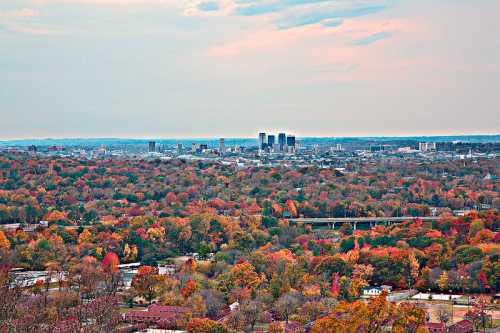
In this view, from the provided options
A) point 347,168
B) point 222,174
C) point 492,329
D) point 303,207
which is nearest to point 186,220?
point 303,207

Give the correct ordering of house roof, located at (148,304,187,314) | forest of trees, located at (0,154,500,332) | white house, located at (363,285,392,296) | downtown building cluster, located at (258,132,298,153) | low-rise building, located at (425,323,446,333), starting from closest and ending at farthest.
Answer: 1. low-rise building, located at (425,323,446,333)
2. forest of trees, located at (0,154,500,332)
3. house roof, located at (148,304,187,314)
4. white house, located at (363,285,392,296)
5. downtown building cluster, located at (258,132,298,153)

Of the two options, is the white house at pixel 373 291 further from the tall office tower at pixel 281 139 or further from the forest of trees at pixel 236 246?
the tall office tower at pixel 281 139

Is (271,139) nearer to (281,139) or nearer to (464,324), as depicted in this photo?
(281,139)

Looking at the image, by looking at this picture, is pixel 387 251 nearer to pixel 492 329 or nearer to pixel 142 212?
pixel 492 329

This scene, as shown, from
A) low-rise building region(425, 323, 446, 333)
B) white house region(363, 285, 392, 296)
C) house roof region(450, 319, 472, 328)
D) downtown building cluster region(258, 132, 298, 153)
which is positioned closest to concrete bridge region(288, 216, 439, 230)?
white house region(363, 285, 392, 296)

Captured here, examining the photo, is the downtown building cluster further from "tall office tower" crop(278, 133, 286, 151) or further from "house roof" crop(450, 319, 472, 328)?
"house roof" crop(450, 319, 472, 328)

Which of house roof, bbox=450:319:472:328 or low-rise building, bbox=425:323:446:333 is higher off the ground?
low-rise building, bbox=425:323:446:333

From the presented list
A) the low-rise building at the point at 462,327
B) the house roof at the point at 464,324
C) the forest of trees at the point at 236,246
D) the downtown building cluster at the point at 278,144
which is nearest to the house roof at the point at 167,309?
the forest of trees at the point at 236,246

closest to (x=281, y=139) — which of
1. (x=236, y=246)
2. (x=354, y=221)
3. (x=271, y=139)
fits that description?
(x=271, y=139)

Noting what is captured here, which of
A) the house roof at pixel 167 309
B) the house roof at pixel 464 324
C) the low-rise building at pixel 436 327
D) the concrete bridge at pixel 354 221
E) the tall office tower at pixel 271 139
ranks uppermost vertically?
the tall office tower at pixel 271 139

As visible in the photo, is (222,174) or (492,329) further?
(222,174)

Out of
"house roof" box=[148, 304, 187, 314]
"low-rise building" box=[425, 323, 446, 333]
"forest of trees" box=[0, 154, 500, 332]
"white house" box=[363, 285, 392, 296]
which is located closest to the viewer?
"low-rise building" box=[425, 323, 446, 333]
